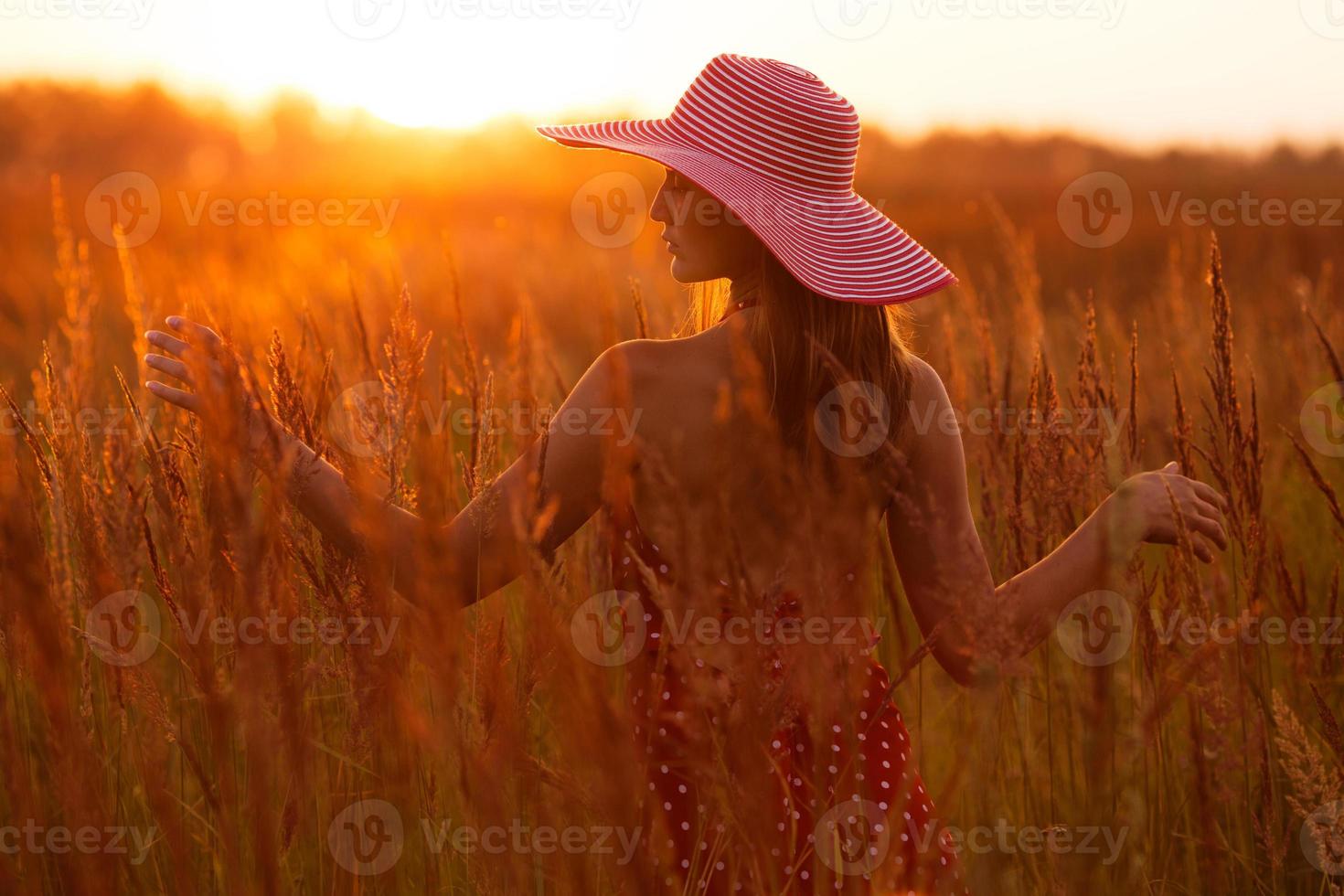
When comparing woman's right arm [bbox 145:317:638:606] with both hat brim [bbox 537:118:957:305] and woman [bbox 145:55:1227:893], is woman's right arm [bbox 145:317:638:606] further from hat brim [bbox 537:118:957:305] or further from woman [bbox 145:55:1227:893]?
hat brim [bbox 537:118:957:305]

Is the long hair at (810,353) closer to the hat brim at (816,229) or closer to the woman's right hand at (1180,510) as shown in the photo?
the hat brim at (816,229)

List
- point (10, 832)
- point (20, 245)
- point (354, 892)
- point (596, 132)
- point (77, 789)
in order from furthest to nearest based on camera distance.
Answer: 1. point (20, 245)
2. point (596, 132)
3. point (10, 832)
4. point (354, 892)
5. point (77, 789)

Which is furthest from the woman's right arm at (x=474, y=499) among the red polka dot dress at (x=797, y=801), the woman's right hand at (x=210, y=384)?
the red polka dot dress at (x=797, y=801)

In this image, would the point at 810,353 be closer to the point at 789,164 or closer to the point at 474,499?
the point at 789,164

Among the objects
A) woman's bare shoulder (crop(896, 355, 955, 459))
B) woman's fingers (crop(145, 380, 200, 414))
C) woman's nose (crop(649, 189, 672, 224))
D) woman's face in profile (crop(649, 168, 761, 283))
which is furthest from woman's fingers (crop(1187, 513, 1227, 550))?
woman's fingers (crop(145, 380, 200, 414))

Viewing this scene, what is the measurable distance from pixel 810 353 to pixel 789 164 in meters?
0.35

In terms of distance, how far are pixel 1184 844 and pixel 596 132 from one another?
69.4 inches

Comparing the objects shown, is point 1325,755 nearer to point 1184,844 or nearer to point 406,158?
point 1184,844

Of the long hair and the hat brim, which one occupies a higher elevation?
the hat brim

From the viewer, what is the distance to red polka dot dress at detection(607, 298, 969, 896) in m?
1.34

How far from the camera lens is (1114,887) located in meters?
1.33

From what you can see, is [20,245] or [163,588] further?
[20,245]

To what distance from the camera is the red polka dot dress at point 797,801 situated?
4.39ft

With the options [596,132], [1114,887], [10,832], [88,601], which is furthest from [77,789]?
[596,132]
